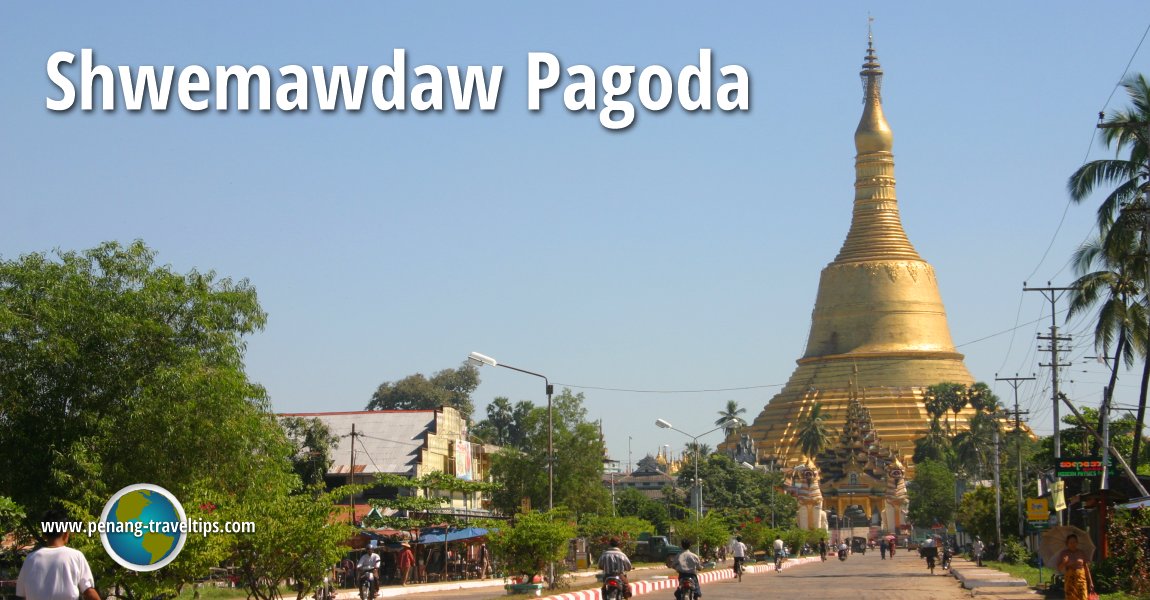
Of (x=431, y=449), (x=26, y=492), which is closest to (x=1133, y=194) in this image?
(x=26, y=492)

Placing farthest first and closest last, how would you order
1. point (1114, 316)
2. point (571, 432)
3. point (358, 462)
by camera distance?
point (358, 462) < point (571, 432) < point (1114, 316)

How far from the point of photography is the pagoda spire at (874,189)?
10538 cm

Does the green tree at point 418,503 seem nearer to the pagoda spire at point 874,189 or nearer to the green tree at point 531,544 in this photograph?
the green tree at point 531,544

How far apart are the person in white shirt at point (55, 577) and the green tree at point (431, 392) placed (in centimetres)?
10597

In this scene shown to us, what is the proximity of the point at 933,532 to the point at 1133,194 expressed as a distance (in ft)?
236

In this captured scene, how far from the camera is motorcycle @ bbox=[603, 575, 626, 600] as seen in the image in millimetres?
23453

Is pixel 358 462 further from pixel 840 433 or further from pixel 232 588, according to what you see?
pixel 840 433

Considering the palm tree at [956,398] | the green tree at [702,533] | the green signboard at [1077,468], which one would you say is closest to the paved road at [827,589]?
the green signboard at [1077,468]

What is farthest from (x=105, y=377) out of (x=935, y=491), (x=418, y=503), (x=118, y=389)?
(x=935, y=491)

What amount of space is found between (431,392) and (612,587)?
97559 mm

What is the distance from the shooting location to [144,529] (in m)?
15.6

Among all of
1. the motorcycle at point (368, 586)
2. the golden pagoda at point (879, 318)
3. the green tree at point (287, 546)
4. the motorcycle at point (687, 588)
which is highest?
the golden pagoda at point (879, 318)

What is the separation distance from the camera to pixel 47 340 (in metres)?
29.1

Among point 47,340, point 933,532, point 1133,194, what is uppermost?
point 1133,194
